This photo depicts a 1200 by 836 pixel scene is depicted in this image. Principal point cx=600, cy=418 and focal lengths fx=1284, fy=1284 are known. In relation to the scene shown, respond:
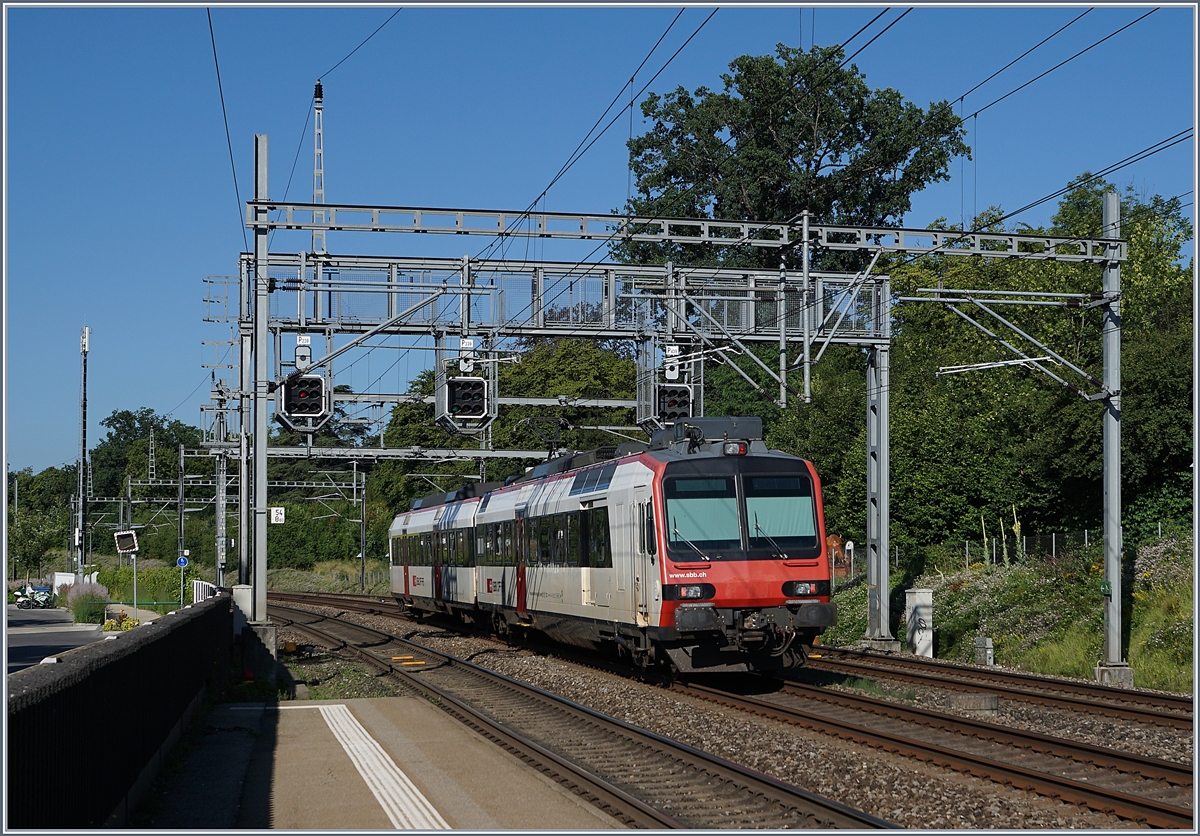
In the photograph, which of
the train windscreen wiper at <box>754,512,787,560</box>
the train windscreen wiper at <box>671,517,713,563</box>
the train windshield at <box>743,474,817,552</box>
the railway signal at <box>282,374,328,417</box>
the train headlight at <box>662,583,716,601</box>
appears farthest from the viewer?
the railway signal at <box>282,374,328,417</box>

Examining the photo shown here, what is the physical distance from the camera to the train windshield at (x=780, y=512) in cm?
1753

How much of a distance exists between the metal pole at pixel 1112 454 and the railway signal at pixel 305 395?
1318 centimetres

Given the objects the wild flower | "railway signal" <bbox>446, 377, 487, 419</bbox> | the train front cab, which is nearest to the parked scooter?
the wild flower

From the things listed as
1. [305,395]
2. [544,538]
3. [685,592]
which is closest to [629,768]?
[685,592]

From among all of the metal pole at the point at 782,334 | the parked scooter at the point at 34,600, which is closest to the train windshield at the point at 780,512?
the metal pole at the point at 782,334

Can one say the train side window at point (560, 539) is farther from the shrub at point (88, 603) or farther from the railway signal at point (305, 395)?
the shrub at point (88, 603)

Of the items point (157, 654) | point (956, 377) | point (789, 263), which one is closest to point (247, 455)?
point (157, 654)

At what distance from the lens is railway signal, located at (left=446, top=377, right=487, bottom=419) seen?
24875 millimetres

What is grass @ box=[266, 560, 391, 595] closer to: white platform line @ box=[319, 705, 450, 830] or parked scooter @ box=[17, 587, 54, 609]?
parked scooter @ box=[17, 587, 54, 609]

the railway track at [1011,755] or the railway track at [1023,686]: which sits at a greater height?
the railway track at [1011,755]

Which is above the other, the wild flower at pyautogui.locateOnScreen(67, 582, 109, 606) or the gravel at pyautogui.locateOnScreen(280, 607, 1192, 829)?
the gravel at pyautogui.locateOnScreen(280, 607, 1192, 829)

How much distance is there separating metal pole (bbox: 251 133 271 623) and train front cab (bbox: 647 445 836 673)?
8.58 m

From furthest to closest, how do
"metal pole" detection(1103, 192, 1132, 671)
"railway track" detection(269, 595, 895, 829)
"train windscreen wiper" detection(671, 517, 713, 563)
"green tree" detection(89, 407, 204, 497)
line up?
"green tree" detection(89, 407, 204, 497), "metal pole" detection(1103, 192, 1132, 671), "train windscreen wiper" detection(671, 517, 713, 563), "railway track" detection(269, 595, 895, 829)

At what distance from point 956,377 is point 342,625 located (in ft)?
71.6
